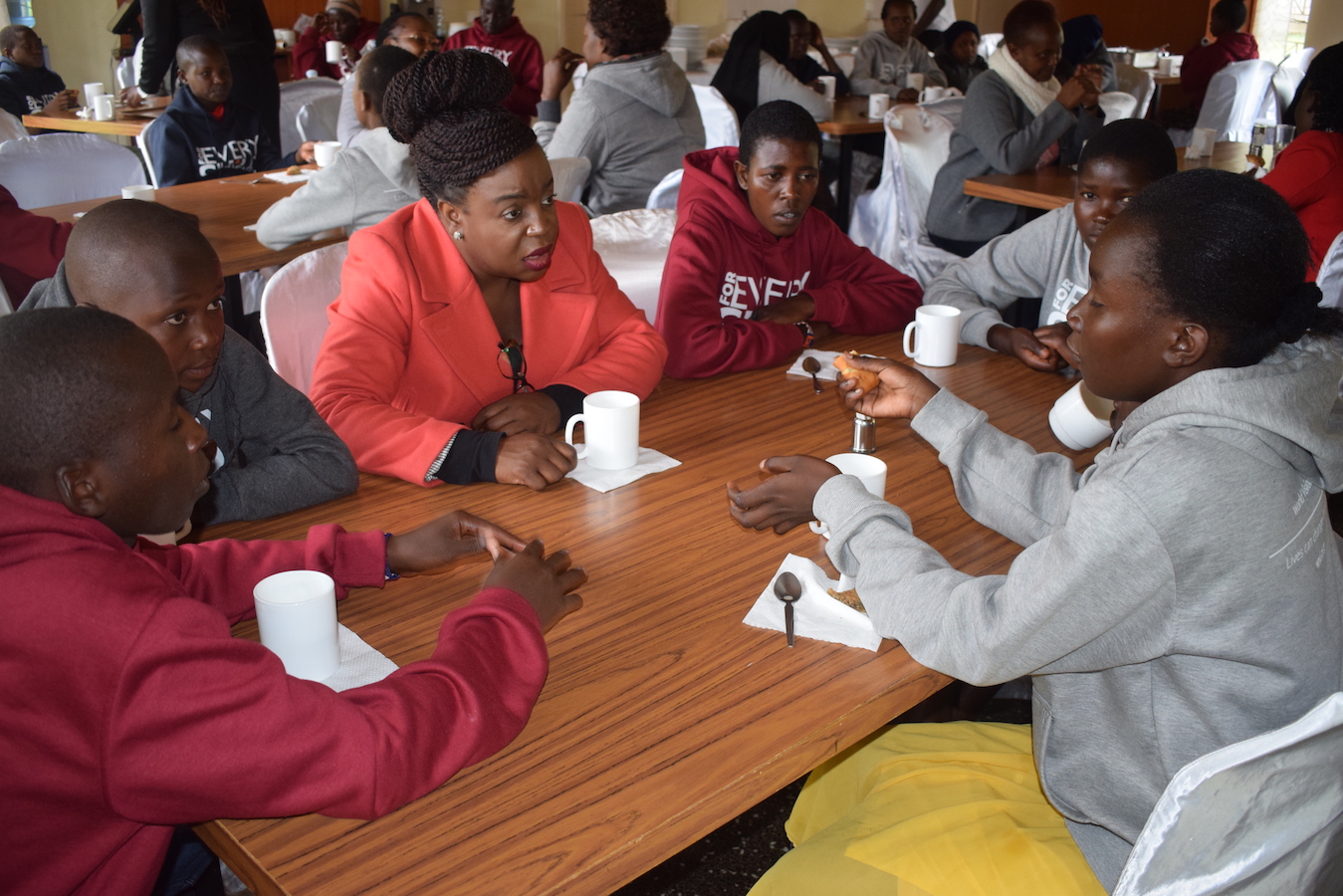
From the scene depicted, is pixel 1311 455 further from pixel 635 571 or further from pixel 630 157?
pixel 630 157

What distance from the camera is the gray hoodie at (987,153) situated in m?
3.94

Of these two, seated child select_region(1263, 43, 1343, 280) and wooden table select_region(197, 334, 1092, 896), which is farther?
seated child select_region(1263, 43, 1343, 280)

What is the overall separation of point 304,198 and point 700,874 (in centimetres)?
216

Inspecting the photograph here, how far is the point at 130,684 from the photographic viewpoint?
2.63ft

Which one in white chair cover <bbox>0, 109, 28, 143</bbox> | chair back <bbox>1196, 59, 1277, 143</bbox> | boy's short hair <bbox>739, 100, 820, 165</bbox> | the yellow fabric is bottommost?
the yellow fabric

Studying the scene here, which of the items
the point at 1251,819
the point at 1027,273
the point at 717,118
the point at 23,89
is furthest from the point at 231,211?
the point at 23,89

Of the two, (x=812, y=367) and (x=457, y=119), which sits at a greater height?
(x=457, y=119)

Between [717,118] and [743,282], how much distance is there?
8.15 feet

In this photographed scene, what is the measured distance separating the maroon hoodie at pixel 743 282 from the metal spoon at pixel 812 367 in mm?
73

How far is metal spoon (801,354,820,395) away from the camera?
6.58 feet

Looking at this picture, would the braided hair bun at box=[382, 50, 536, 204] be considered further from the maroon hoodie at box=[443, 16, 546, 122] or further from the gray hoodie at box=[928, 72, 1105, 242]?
the maroon hoodie at box=[443, 16, 546, 122]

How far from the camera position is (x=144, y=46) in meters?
5.31

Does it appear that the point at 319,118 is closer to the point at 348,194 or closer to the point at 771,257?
the point at 348,194

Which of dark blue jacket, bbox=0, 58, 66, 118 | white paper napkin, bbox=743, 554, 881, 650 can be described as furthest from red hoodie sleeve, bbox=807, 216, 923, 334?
dark blue jacket, bbox=0, 58, 66, 118
